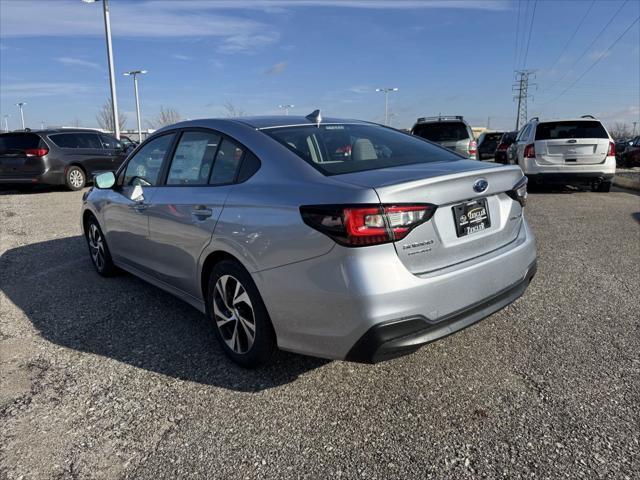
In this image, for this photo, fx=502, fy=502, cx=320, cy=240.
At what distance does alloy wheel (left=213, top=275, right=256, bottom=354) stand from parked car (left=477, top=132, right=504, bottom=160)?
81.5ft

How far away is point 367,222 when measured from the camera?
2426mm

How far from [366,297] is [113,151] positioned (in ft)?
46.3

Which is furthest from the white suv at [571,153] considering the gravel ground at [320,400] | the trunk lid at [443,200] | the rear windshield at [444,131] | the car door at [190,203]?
the car door at [190,203]

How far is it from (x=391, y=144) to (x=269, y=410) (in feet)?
6.40

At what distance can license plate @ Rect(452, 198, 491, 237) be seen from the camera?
8.93 ft

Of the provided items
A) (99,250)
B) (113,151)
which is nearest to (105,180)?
(99,250)

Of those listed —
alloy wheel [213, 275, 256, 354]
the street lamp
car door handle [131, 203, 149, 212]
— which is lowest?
alloy wheel [213, 275, 256, 354]

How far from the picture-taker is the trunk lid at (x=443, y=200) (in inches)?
99.2

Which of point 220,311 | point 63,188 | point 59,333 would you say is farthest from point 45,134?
point 220,311

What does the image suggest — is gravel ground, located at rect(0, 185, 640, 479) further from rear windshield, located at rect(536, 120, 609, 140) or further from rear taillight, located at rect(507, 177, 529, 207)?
rear windshield, located at rect(536, 120, 609, 140)

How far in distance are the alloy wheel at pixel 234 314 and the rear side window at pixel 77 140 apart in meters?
12.2

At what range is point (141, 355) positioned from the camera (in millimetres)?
3533

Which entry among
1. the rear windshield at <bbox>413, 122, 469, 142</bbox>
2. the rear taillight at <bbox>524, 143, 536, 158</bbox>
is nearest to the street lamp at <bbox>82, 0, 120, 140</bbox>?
the rear windshield at <bbox>413, 122, 469, 142</bbox>

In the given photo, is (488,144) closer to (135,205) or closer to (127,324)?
(135,205)
